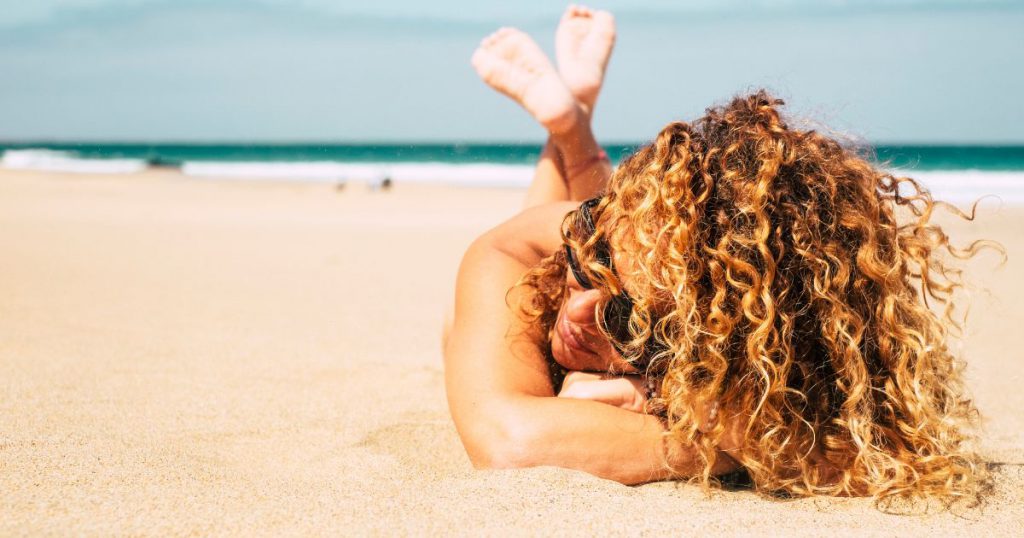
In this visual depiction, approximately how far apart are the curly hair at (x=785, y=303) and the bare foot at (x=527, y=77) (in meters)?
1.45

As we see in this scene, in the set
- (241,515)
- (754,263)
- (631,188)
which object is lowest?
(241,515)

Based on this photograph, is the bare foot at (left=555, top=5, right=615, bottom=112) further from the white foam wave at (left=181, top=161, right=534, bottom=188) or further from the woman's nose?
the white foam wave at (left=181, top=161, right=534, bottom=188)

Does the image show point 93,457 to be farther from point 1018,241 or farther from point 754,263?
point 1018,241

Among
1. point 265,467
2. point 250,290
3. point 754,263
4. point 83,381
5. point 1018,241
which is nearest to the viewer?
point 754,263

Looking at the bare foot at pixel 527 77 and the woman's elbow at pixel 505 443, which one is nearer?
the woman's elbow at pixel 505 443

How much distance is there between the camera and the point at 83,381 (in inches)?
135

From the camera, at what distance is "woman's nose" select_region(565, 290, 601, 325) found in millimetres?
2484

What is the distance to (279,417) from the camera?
3215mm

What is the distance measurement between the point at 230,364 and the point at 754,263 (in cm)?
266

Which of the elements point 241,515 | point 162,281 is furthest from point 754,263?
point 162,281

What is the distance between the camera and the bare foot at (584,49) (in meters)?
4.41

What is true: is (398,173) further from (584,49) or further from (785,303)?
(785,303)

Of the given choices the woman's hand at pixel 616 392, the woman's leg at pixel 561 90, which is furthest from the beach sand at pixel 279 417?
the woman's leg at pixel 561 90

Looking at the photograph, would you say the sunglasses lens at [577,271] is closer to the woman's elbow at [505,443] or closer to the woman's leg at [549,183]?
the woman's elbow at [505,443]
